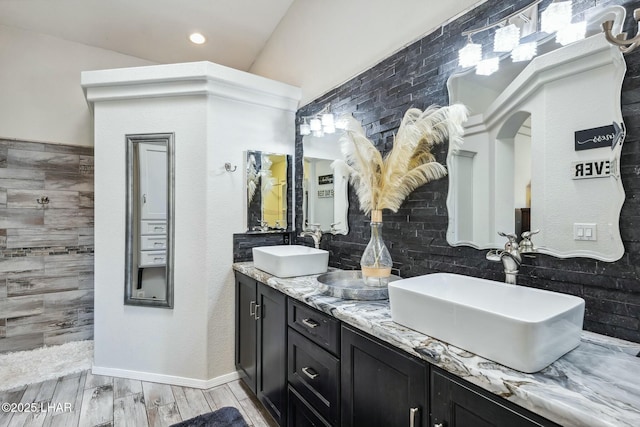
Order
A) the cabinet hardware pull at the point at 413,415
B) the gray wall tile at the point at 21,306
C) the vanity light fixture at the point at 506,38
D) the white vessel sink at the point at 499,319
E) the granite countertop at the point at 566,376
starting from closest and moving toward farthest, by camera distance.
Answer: the granite countertop at the point at 566,376
the white vessel sink at the point at 499,319
the cabinet hardware pull at the point at 413,415
the vanity light fixture at the point at 506,38
the gray wall tile at the point at 21,306

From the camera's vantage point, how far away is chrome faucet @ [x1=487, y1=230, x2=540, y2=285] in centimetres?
118

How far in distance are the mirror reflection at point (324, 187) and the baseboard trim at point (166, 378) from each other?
134 cm

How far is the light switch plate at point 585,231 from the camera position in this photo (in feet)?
3.49

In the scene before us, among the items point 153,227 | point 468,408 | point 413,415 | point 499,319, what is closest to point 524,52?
point 499,319

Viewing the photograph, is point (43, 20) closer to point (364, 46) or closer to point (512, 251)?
point (364, 46)

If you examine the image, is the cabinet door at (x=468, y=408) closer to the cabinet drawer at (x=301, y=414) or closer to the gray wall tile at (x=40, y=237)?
the cabinet drawer at (x=301, y=414)

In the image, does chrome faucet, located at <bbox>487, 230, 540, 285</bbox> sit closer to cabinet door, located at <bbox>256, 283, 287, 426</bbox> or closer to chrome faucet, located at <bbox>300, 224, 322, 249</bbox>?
cabinet door, located at <bbox>256, 283, 287, 426</bbox>

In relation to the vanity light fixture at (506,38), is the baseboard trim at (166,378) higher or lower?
lower

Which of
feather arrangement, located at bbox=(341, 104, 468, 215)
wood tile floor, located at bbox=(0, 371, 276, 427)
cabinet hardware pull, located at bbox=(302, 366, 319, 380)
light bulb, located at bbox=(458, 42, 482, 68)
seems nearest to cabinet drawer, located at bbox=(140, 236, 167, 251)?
wood tile floor, located at bbox=(0, 371, 276, 427)

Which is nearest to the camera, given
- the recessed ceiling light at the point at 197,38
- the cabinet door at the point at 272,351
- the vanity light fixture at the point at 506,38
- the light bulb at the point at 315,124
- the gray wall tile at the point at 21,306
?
the vanity light fixture at the point at 506,38

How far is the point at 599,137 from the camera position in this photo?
105 cm

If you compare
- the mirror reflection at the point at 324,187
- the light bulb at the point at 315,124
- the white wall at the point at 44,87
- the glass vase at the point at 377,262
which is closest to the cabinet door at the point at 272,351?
the glass vase at the point at 377,262

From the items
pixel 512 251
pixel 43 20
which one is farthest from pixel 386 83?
pixel 43 20

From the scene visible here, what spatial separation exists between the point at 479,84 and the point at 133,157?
2431 millimetres
